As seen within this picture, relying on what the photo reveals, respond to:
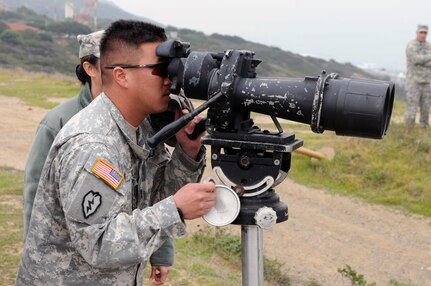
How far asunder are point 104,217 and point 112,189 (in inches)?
3.2

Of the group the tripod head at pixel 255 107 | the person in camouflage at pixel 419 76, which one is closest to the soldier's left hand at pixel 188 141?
the tripod head at pixel 255 107

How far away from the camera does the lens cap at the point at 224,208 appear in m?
1.90

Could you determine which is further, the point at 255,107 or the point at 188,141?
the point at 188,141

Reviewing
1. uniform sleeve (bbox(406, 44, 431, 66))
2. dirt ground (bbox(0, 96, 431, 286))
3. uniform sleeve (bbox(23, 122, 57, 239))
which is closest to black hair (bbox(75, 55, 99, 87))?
uniform sleeve (bbox(23, 122, 57, 239))

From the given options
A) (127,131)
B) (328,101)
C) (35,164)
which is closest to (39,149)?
(35,164)

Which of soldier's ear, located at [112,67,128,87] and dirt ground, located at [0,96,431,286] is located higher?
soldier's ear, located at [112,67,128,87]

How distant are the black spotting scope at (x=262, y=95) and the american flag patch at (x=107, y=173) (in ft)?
0.46

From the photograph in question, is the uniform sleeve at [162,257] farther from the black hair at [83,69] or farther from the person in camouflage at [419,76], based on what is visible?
the person in camouflage at [419,76]

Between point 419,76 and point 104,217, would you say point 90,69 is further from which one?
point 419,76

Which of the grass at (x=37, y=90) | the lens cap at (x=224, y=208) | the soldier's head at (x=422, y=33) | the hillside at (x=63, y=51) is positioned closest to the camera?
the lens cap at (x=224, y=208)

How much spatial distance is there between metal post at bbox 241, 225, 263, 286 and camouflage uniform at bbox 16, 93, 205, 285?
284mm

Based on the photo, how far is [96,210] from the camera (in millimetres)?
1799

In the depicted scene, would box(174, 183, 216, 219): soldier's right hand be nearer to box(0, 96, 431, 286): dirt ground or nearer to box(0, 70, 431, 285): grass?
box(0, 70, 431, 285): grass

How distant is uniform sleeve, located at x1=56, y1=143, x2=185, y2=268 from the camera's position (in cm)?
178
